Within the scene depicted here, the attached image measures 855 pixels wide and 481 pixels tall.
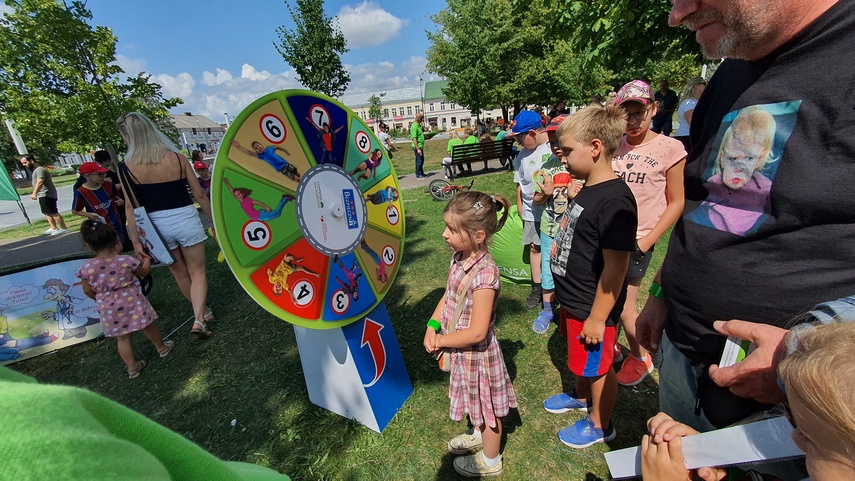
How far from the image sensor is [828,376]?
1.97 ft

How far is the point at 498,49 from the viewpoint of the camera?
1906 centimetres

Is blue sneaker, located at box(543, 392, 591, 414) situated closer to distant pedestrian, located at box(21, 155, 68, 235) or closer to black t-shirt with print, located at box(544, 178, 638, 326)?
black t-shirt with print, located at box(544, 178, 638, 326)

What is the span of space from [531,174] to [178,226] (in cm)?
339

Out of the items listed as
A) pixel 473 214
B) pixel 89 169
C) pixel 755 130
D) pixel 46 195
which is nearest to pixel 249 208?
pixel 473 214

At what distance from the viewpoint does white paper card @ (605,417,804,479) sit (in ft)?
2.36

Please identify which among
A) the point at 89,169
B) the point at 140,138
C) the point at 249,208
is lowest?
the point at 249,208

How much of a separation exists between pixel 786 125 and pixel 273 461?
2916 mm

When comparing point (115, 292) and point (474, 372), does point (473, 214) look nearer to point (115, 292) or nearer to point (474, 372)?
point (474, 372)

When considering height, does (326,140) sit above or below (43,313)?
above

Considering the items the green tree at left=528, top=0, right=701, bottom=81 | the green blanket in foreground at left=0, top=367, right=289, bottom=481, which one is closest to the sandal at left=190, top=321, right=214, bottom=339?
the green blanket in foreground at left=0, top=367, right=289, bottom=481

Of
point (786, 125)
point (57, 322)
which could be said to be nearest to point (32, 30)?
point (57, 322)

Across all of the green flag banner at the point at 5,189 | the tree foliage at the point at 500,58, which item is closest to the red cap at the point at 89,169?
the green flag banner at the point at 5,189

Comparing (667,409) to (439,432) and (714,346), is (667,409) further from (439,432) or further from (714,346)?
(439,432)

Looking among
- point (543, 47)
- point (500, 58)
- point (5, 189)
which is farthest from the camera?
point (543, 47)
